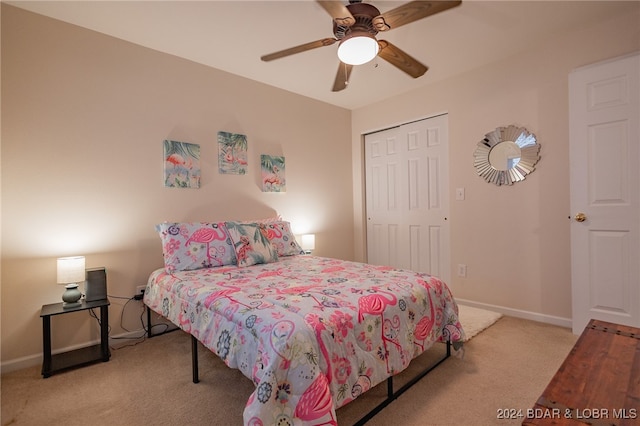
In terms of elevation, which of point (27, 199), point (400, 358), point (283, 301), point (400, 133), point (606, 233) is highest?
point (400, 133)

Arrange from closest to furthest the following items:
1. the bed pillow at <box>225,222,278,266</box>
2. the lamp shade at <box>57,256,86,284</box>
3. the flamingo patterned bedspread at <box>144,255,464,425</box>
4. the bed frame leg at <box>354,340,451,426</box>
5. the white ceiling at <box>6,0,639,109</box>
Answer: the flamingo patterned bedspread at <box>144,255,464,425</box> < the bed frame leg at <box>354,340,451,426</box> < the lamp shade at <box>57,256,86,284</box> < the white ceiling at <box>6,0,639,109</box> < the bed pillow at <box>225,222,278,266</box>

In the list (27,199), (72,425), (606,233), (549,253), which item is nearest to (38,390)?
(72,425)

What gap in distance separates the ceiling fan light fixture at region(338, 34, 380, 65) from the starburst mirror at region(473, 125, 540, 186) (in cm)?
183

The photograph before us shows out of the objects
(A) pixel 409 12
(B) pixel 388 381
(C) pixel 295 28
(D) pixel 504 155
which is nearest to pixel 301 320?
(B) pixel 388 381

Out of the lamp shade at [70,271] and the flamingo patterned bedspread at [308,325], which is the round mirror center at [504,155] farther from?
the lamp shade at [70,271]

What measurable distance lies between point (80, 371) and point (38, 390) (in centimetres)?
24

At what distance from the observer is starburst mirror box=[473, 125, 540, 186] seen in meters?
2.85

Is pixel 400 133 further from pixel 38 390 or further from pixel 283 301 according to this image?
pixel 38 390

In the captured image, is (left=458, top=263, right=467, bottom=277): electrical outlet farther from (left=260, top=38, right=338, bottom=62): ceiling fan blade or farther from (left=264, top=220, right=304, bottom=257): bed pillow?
(left=260, top=38, right=338, bottom=62): ceiling fan blade

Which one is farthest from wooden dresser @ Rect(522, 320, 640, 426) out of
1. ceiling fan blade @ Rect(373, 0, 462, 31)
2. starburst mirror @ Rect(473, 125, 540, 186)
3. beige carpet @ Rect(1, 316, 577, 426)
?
starburst mirror @ Rect(473, 125, 540, 186)

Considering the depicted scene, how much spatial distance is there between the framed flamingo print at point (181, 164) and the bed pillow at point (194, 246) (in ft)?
1.52

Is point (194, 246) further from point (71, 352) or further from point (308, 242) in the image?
point (308, 242)

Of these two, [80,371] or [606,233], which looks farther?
[606,233]

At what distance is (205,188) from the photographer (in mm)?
3064
